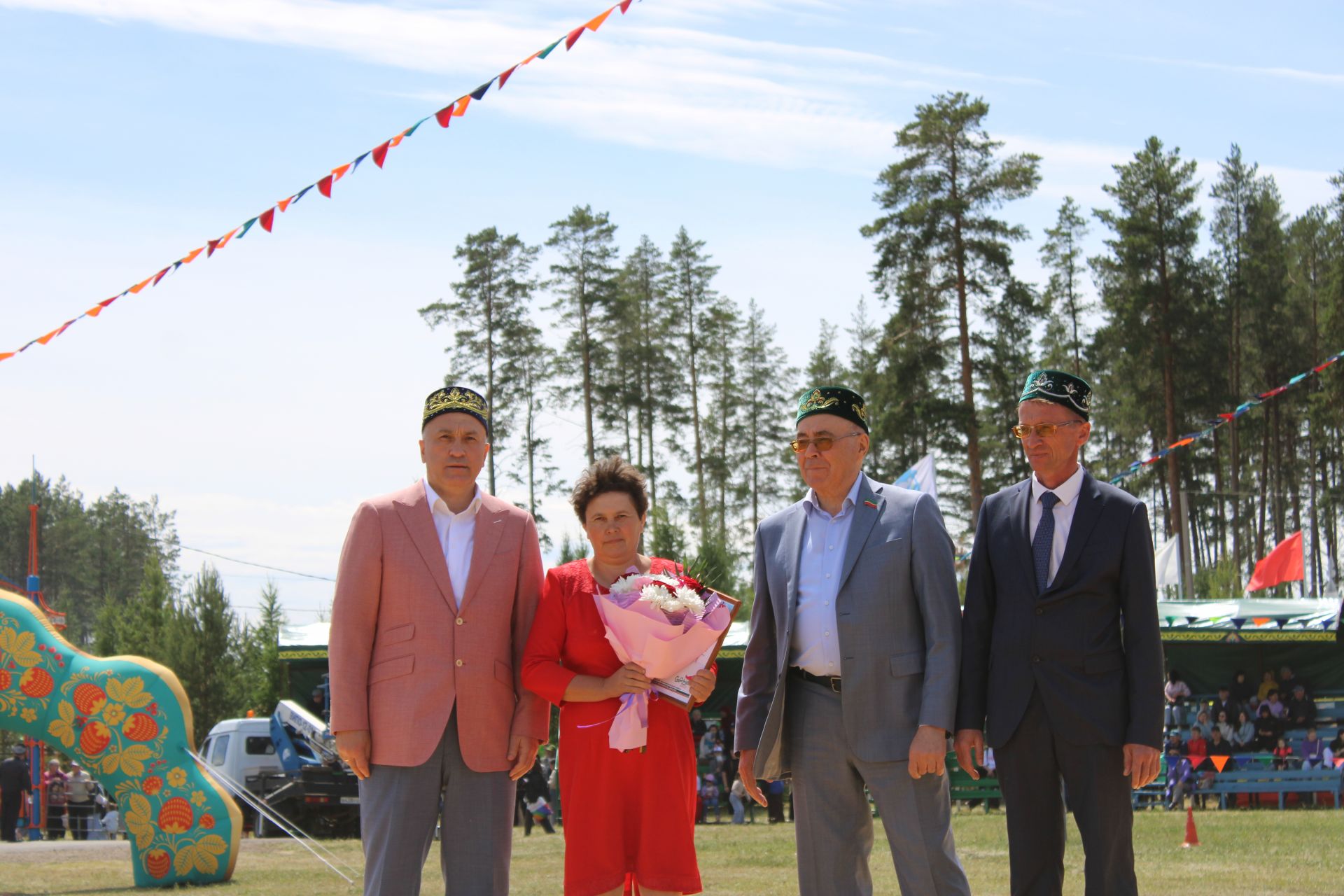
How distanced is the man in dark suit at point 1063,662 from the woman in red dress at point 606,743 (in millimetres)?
1014

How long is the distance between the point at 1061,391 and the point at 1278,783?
14640 mm

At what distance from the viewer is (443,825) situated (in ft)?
15.5

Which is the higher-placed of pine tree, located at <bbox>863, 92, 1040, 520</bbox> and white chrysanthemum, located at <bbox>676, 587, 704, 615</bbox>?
pine tree, located at <bbox>863, 92, 1040, 520</bbox>

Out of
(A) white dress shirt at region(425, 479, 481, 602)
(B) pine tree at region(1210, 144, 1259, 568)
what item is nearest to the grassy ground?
(A) white dress shirt at region(425, 479, 481, 602)

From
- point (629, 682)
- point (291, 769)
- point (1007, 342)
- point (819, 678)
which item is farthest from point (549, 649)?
point (1007, 342)

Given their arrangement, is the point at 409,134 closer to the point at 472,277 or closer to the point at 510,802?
the point at 510,802

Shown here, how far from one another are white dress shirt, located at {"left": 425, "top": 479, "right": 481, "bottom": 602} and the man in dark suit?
5.82 feet

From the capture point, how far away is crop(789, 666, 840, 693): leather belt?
15.1 feet

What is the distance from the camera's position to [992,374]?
32.3 meters

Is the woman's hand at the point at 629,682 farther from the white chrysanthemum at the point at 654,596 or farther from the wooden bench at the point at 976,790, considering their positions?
the wooden bench at the point at 976,790

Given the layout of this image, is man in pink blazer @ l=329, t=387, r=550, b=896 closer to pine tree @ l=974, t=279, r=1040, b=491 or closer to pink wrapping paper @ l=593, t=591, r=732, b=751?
pink wrapping paper @ l=593, t=591, r=732, b=751

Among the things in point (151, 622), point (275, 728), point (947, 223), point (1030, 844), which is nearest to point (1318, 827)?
point (1030, 844)

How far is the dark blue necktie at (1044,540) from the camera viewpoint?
4.63 m

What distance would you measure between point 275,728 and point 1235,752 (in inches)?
599
